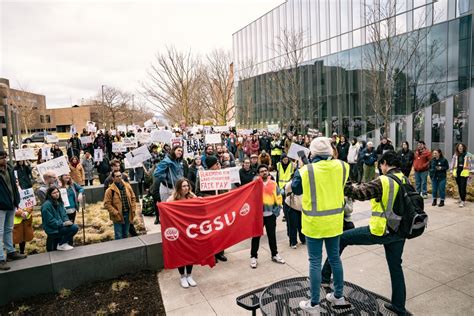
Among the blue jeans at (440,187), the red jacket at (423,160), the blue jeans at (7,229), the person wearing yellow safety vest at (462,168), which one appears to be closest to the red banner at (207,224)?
the blue jeans at (7,229)

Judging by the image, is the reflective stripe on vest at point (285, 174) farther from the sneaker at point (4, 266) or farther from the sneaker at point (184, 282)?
the sneaker at point (4, 266)

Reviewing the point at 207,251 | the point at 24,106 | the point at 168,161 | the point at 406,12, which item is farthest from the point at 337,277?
the point at 24,106

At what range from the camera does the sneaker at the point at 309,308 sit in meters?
4.06

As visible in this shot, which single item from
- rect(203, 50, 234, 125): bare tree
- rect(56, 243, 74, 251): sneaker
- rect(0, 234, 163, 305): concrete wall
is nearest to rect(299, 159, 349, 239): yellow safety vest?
rect(0, 234, 163, 305): concrete wall

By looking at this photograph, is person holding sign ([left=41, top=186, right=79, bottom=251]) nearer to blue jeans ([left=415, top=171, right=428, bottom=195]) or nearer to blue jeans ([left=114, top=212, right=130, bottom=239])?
blue jeans ([left=114, top=212, right=130, bottom=239])

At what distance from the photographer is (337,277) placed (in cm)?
415

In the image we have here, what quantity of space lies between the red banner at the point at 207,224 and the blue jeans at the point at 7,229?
107 inches

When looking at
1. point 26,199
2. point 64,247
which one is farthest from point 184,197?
A: point 26,199

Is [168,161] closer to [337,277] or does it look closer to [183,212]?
[183,212]

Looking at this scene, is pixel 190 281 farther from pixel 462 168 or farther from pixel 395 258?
pixel 462 168

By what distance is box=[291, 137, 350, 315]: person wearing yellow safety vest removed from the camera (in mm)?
3971

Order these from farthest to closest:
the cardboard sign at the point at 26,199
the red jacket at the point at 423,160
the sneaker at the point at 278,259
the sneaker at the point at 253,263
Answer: the red jacket at the point at 423,160, the cardboard sign at the point at 26,199, the sneaker at the point at 278,259, the sneaker at the point at 253,263

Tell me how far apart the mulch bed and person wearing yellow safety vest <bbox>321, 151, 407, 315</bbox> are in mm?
3075

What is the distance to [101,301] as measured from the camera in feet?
18.3
